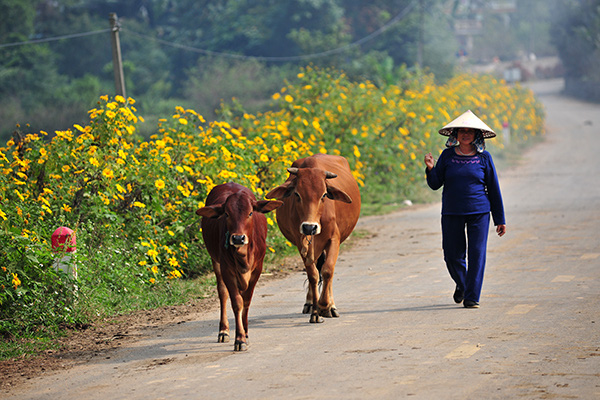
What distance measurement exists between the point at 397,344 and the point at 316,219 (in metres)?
1.38

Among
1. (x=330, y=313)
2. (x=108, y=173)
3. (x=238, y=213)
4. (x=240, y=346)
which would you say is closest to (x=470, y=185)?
(x=330, y=313)

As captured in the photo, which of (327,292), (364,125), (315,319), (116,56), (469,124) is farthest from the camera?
(364,125)

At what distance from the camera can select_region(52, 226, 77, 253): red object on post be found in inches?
310

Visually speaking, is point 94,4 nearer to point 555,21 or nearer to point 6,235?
point 555,21

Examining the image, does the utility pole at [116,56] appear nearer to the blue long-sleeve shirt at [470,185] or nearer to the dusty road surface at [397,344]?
the dusty road surface at [397,344]

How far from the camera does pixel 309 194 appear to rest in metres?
7.40

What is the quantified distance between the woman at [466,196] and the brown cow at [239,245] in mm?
2130

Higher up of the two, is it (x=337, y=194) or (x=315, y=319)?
(x=337, y=194)

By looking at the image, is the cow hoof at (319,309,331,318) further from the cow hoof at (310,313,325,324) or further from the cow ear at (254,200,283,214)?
the cow ear at (254,200,283,214)

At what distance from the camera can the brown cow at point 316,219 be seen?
7.43 m

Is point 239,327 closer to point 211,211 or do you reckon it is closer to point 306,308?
point 211,211

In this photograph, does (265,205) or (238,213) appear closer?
(238,213)

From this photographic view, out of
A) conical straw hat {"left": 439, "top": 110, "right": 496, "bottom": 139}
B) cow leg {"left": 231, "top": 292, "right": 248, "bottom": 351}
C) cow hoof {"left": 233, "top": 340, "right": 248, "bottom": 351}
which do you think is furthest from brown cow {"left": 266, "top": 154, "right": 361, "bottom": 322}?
conical straw hat {"left": 439, "top": 110, "right": 496, "bottom": 139}

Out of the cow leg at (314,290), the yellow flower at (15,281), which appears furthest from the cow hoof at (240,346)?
the yellow flower at (15,281)
